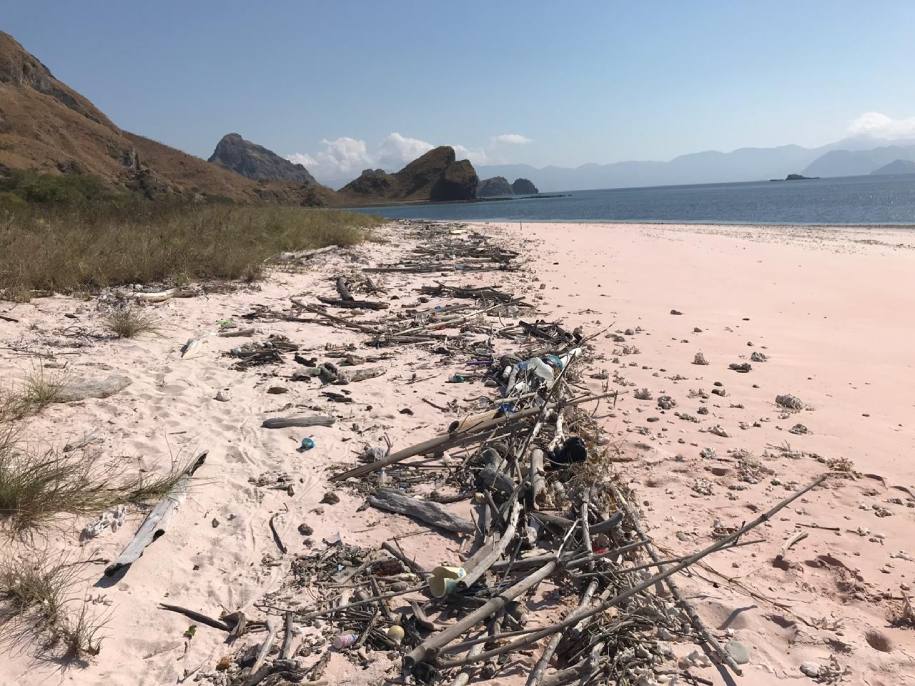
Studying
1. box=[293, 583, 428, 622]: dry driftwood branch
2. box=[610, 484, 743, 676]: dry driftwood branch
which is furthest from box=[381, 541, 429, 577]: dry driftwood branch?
box=[610, 484, 743, 676]: dry driftwood branch

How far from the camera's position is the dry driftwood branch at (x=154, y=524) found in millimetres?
2414

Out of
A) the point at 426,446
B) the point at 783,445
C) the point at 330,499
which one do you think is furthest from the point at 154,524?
the point at 783,445

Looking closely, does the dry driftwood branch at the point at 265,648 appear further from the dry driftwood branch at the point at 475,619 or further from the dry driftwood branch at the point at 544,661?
the dry driftwood branch at the point at 544,661

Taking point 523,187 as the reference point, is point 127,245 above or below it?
below

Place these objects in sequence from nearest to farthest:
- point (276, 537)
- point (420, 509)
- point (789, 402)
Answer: point (276, 537) < point (420, 509) < point (789, 402)

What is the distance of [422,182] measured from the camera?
415 ft

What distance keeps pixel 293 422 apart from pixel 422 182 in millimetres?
128384

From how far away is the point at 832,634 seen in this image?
7.43 feet

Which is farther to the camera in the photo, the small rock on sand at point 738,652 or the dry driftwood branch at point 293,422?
the dry driftwood branch at point 293,422

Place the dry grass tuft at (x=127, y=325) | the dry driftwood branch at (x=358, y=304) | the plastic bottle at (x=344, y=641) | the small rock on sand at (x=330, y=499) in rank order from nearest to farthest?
the plastic bottle at (x=344, y=641) → the small rock on sand at (x=330, y=499) → the dry grass tuft at (x=127, y=325) → the dry driftwood branch at (x=358, y=304)

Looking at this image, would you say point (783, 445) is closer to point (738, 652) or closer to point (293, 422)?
point (738, 652)

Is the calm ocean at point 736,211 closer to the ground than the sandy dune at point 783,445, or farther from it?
farther from it

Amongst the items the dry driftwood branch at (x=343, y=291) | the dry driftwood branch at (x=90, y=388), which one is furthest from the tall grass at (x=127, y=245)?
the dry driftwood branch at (x=90, y=388)

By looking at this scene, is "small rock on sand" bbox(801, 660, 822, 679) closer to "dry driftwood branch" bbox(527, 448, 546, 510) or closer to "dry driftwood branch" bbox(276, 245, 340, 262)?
"dry driftwood branch" bbox(527, 448, 546, 510)
